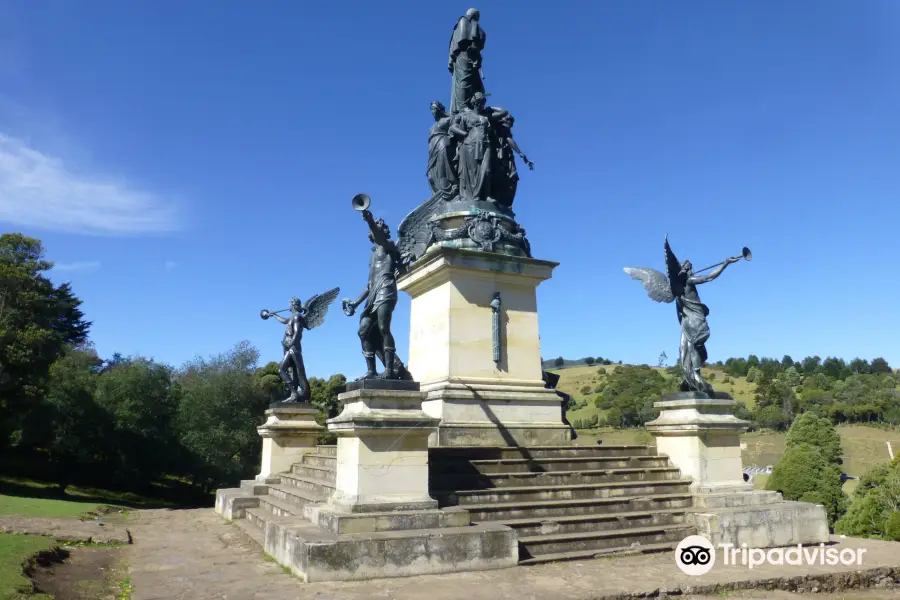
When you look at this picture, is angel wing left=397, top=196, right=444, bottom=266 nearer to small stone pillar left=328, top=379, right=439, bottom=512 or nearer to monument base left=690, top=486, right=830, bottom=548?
small stone pillar left=328, top=379, right=439, bottom=512

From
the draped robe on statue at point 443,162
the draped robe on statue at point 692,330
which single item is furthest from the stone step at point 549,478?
the draped robe on statue at point 443,162

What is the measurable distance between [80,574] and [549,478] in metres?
6.41

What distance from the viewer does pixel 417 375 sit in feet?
43.8

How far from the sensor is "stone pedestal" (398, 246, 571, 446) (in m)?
11.6

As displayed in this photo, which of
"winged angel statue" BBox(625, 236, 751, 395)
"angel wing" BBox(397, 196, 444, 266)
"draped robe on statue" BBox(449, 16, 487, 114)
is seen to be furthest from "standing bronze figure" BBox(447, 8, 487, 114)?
"winged angel statue" BBox(625, 236, 751, 395)

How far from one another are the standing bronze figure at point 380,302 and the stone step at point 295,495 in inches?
101

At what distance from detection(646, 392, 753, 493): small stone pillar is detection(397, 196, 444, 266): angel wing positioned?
226 inches

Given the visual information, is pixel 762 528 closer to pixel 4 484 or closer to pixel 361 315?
pixel 361 315

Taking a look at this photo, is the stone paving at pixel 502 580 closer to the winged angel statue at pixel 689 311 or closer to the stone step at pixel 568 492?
the stone step at pixel 568 492

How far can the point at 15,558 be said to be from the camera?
7.43 meters

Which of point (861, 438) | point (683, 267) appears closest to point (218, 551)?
point (683, 267)

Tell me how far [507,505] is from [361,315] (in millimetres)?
3402

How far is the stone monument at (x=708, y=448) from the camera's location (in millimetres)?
9273

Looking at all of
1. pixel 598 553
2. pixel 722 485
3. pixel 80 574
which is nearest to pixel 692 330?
pixel 722 485
